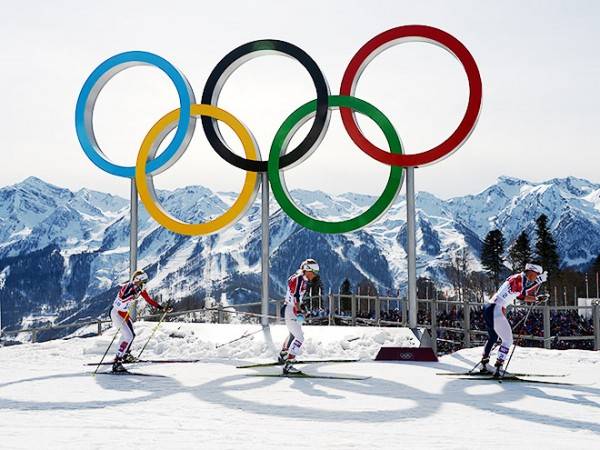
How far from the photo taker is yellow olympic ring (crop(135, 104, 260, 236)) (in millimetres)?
17875

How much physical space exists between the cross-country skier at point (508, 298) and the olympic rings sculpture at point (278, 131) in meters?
4.90

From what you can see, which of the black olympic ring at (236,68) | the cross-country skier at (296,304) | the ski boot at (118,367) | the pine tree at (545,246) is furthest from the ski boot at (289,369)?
the pine tree at (545,246)

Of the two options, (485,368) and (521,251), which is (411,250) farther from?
(521,251)

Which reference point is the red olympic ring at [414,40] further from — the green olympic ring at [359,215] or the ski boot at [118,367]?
the ski boot at [118,367]

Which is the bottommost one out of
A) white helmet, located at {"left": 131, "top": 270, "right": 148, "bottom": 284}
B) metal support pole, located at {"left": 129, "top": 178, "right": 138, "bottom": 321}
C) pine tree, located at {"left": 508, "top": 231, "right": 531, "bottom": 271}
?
white helmet, located at {"left": 131, "top": 270, "right": 148, "bottom": 284}

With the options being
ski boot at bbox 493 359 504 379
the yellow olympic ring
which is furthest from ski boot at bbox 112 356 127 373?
ski boot at bbox 493 359 504 379

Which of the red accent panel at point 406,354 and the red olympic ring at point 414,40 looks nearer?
the red accent panel at point 406,354

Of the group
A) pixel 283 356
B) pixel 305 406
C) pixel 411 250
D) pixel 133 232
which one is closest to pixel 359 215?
pixel 411 250

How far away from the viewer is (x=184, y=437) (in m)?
7.12

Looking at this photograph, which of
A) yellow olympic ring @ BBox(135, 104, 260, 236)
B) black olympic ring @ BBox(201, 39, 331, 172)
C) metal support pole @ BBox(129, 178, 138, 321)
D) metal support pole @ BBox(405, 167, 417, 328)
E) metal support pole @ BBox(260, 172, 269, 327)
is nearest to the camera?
metal support pole @ BBox(405, 167, 417, 328)

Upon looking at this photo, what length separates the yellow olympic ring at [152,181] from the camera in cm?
1788

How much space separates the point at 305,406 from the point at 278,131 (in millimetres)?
9802

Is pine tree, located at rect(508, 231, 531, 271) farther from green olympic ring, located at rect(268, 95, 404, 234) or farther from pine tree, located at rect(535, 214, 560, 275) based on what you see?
green olympic ring, located at rect(268, 95, 404, 234)

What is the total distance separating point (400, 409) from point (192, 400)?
112 inches
